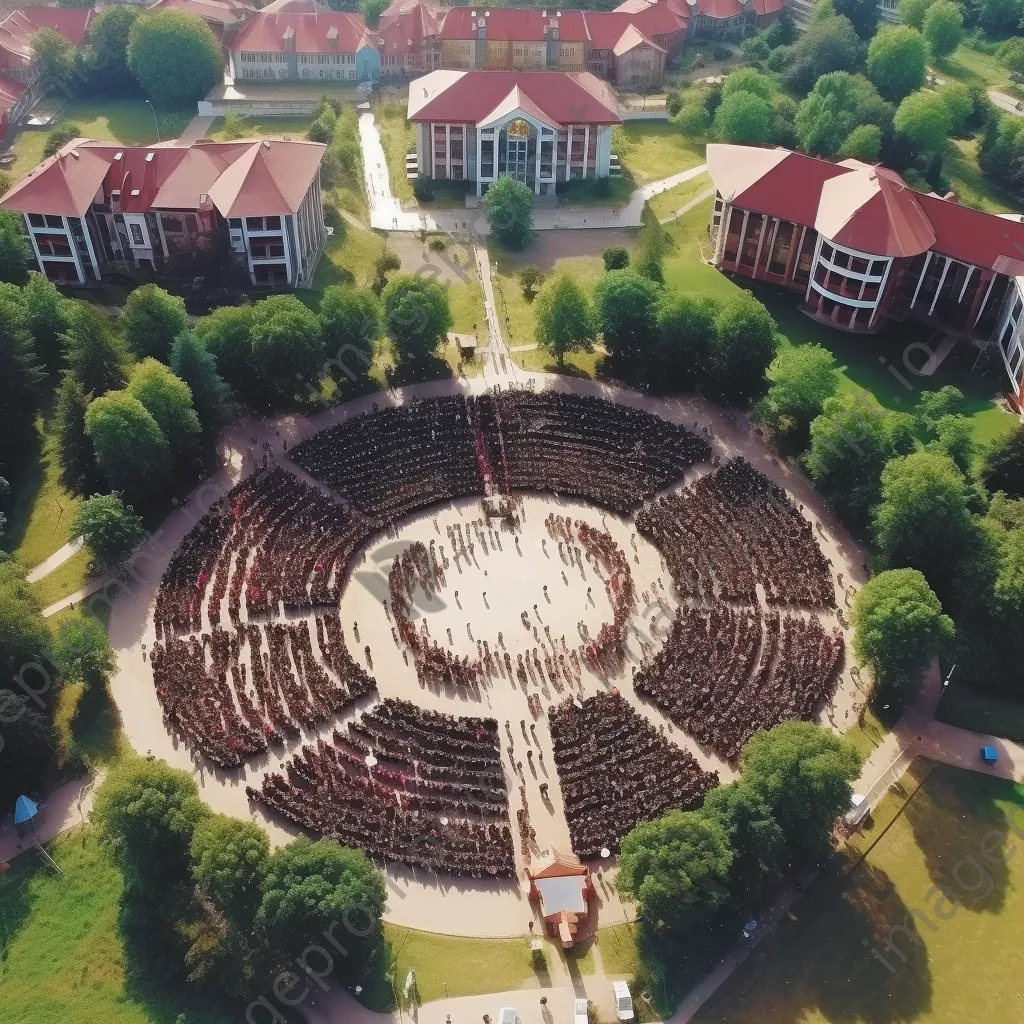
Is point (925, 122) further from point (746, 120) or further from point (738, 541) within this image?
point (738, 541)

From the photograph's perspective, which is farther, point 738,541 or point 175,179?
point 175,179

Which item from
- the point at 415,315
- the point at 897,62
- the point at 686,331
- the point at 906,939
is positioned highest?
the point at 897,62

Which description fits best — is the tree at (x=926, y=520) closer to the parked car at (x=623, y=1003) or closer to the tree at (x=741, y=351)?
the tree at (x=741, y=351)

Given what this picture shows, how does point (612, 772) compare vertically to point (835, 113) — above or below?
below

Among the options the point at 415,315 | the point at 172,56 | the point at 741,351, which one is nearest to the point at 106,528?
the point at 415,315

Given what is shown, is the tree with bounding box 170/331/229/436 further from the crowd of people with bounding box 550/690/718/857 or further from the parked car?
the parked car

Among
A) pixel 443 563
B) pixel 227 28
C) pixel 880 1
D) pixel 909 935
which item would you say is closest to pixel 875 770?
pixel 909 935

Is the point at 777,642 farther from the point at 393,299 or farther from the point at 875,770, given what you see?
the point at 393,299

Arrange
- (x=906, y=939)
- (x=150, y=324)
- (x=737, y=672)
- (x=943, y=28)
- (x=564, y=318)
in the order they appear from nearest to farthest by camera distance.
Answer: (x=906, y=939) < (x=737, y=672) < (x=150, y=324) < (x=564, y=318) < (x=943, y=28)
